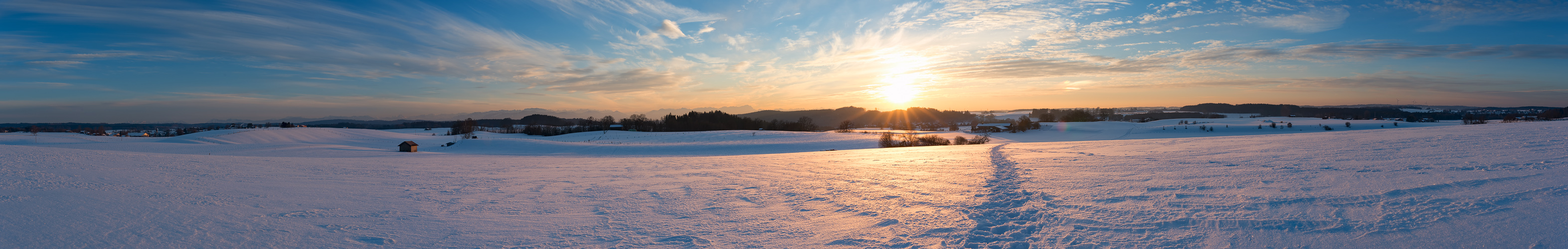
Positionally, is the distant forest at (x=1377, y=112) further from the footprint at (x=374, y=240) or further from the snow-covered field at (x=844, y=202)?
the footprint at (x=374, y=240)

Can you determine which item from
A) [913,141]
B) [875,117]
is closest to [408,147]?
[913,141]

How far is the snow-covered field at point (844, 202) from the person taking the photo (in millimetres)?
4027

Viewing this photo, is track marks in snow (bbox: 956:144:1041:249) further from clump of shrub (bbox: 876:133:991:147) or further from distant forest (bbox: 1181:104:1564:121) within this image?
distant forest (bbox: 1181:104:1564:121)

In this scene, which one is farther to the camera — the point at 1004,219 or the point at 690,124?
the point at 690,124

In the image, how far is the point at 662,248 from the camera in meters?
4.00

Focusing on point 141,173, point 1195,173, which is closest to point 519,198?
point 141,173

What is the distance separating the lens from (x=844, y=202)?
584cm

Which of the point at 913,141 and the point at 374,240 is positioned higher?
the point at 374,240

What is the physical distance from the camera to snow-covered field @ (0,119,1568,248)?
403cm

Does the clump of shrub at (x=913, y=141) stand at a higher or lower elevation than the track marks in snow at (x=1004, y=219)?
lower

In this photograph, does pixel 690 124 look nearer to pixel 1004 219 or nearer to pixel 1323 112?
pixel 1004 219

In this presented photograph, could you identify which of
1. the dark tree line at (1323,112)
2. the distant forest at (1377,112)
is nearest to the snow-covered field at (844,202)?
the distant forest at (1377,112)

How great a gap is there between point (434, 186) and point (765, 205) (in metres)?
4.91

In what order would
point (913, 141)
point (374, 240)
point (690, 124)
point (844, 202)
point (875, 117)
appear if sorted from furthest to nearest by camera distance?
1. point (875, 117)
2. point (690, 124)
3. point (913, 141)
4. point (844, 202)
5. point (374, 240)
